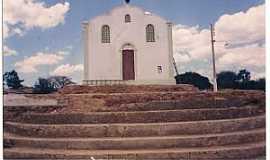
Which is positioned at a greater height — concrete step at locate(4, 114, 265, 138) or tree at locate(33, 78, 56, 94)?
tree at locate(33, 78, 56, 94)

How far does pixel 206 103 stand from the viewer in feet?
7.53

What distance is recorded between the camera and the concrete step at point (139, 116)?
7.03ft

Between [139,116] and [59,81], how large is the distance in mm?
506

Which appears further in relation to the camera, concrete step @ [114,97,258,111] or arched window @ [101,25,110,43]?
arched window @ [101,25,110,43]

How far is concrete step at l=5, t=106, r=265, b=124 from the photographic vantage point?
2142 millimetres

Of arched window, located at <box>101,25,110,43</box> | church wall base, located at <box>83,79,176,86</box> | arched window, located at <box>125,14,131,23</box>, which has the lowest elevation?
church wall base, located at <box>83,79,176,86</box>

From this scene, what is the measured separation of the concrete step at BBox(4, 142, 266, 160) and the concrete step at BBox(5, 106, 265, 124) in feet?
0.68

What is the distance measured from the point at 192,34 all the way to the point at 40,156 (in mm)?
951

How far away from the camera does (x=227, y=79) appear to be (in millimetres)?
2059

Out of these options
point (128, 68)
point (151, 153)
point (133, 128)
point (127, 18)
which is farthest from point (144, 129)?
point (127, 18)

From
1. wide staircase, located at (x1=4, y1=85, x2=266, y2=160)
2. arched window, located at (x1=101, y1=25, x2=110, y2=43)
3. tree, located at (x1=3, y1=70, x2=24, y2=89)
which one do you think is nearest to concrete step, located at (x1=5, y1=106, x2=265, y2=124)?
wide staircase, located at (x1=4, y1=85, x2=266, y2=160)

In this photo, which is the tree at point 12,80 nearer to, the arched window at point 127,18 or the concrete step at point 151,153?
the concrete step at point 151,153

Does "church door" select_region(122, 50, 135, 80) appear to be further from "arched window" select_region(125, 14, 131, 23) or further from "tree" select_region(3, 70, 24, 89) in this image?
"tree" select_region(3, 70, 24, 89)

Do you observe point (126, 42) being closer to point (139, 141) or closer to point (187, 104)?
point (187, 104)
